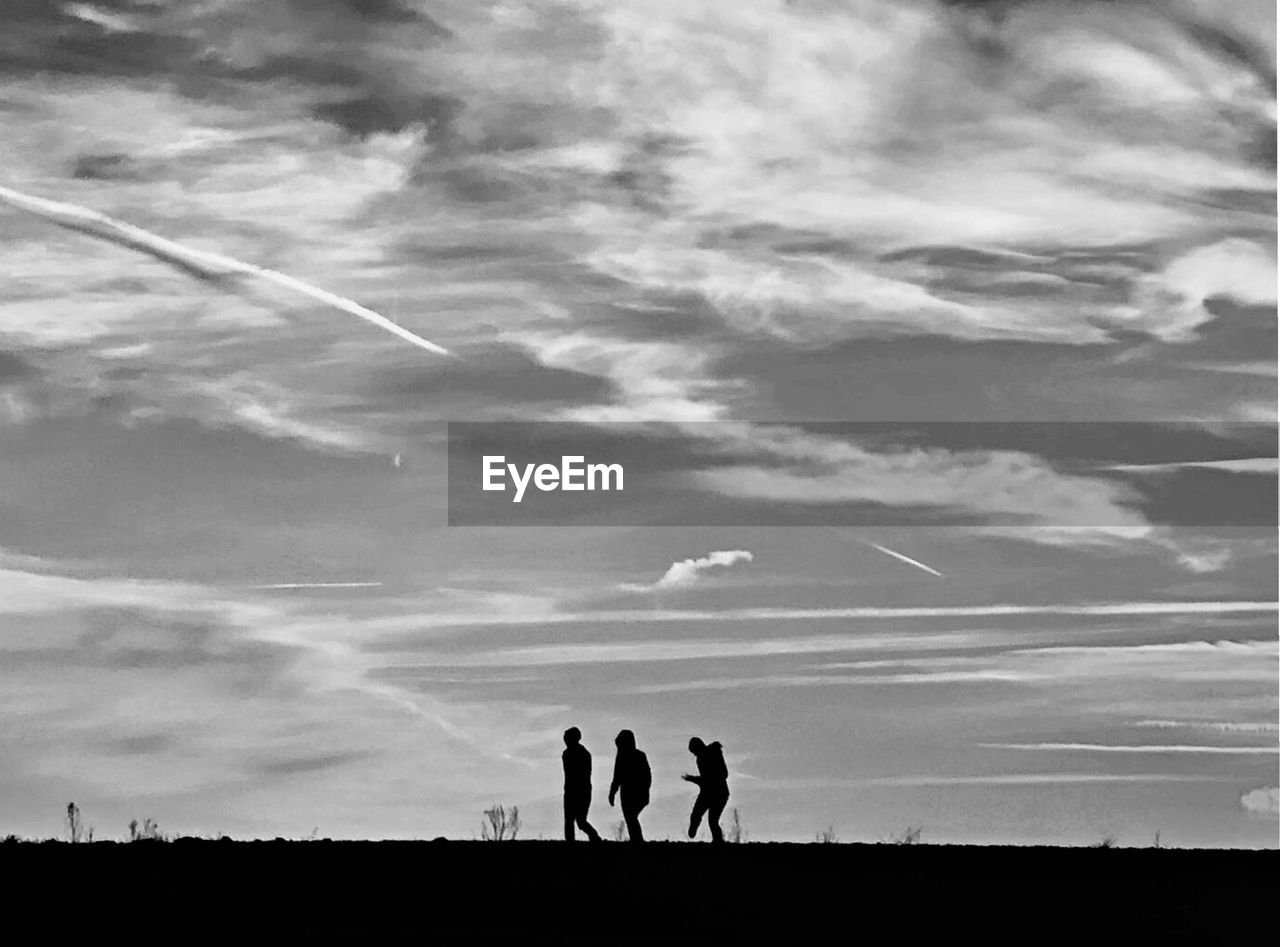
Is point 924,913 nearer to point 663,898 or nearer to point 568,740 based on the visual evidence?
point 663,898

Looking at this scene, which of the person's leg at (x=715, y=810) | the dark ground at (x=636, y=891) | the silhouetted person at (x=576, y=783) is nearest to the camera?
the dark ground at (x=636, y=891)

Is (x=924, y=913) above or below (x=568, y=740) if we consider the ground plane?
below

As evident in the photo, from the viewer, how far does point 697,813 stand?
31.1 metres

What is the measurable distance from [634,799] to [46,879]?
7.40 m

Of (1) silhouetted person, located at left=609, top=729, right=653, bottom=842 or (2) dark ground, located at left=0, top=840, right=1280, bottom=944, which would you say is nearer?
(2) dark ground, located at left=0, top=840, right=1280, bottom=944

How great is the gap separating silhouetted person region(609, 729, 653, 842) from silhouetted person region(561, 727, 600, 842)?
0.45m

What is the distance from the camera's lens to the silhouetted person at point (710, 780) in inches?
1204

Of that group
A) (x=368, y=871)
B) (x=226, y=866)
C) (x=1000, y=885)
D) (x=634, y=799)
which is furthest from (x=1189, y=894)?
(x=226, y=866)

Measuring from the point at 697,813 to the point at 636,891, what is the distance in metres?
6.80

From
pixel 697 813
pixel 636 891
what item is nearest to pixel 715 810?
pixel 697 813

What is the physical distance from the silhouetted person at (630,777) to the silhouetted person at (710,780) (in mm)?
1226

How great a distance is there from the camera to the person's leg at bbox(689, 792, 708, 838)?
30875 mm

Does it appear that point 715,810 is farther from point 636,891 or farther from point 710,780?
point 636,891

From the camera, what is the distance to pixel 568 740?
28.5 m
